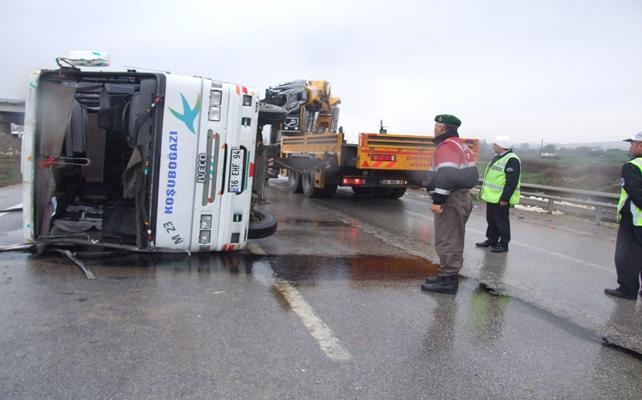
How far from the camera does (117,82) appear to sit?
18.2 ft

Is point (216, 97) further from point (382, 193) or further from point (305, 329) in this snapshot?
point (382, 193)

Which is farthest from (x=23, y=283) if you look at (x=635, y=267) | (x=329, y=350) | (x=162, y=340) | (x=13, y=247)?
(x=635, y=267)

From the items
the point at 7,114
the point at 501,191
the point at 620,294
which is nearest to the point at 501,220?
the point at 501,191

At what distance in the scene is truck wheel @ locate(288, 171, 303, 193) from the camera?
14.0 meters

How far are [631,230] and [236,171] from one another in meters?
4.31

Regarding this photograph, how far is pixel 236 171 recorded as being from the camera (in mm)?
5551

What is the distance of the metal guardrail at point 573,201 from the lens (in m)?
11.2

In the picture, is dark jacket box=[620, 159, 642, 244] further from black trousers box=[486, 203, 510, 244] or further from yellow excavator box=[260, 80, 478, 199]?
yellow excavator box=[260, 80, 478, 199]

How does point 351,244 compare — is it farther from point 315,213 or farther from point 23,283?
point 23,283

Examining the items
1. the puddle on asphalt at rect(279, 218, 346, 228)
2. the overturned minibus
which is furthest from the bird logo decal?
the puddle on asphalt at rect(279, 218, 346, 228)

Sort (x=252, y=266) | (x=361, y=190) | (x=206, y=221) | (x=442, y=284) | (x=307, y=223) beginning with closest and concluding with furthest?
(x=442, y=284), (x=206, y=221), (x=252, y=266), (x=307, y=223), (x=361, y=190)

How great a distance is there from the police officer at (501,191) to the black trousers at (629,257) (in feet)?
6.05

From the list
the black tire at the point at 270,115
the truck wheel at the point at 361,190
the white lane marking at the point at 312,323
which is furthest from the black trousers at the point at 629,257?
the truck wheel at the point at 361,190

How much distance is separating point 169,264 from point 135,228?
2.37 feet
